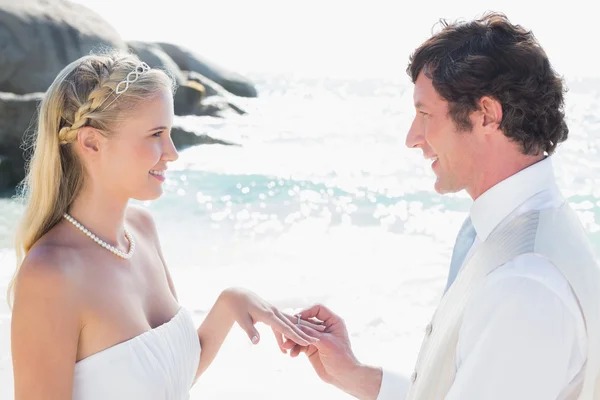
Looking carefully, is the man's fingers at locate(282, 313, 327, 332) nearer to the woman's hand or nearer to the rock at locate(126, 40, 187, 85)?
the woman's hand

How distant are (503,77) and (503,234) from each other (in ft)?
1.56

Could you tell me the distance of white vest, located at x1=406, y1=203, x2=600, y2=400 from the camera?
1.70m

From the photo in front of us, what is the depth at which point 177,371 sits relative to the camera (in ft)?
8.84

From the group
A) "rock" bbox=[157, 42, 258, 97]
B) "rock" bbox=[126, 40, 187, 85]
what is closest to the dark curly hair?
"rock" bbox=[126, 40, 187, 85]

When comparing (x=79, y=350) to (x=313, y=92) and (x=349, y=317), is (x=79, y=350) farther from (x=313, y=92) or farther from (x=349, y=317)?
(x=313, y=92)

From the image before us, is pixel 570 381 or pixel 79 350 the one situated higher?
pixel 570 381

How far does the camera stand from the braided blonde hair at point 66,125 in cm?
256

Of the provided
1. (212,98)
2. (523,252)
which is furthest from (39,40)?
(523,252)

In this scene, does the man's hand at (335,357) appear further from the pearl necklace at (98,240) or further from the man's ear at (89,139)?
the man's ear at (89,139)

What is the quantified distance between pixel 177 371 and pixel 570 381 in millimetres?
1491

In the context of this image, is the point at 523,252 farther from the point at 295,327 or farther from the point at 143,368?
the point at 143,368

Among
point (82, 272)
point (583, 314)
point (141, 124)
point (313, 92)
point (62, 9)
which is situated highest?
point (583, 314)

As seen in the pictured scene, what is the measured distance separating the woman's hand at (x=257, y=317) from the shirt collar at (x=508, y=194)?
102 centimetres

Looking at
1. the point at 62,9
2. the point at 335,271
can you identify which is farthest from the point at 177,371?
the point at 62,9
